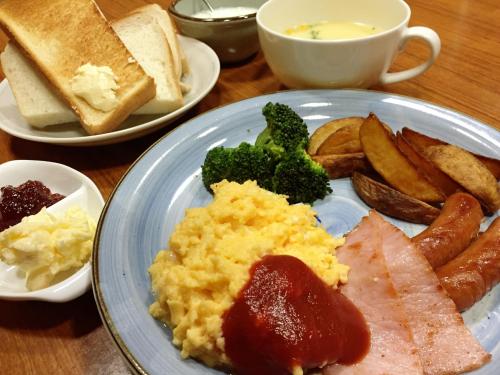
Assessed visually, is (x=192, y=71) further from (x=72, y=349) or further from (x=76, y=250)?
(x=72, y=349)

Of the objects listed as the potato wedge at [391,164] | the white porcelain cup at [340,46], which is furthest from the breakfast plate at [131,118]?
the potato wedge at [391,164]

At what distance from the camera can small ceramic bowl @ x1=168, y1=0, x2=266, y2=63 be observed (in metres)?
3.26

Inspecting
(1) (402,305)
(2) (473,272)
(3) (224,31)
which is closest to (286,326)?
(1) (402,305)

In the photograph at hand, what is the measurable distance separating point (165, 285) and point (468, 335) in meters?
1.11

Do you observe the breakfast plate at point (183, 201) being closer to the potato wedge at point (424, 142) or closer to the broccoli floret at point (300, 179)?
the broccoli floret at point (300, 179)

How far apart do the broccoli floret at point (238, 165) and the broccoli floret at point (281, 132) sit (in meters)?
0.08

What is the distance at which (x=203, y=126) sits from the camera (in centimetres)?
260

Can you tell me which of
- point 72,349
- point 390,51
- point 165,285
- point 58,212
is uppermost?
point 390,51

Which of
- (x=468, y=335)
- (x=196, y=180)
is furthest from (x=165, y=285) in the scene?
(x=468, y=335)

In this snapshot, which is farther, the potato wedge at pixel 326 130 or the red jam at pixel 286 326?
the potato wedge at pixel 326 130

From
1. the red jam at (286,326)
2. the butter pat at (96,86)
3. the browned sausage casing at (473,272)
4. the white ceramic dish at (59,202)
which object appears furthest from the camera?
the butter pat at (96,86)

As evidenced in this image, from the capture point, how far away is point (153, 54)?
3.25 m

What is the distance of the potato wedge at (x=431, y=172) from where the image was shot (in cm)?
209

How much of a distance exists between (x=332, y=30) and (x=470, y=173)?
1.58m
